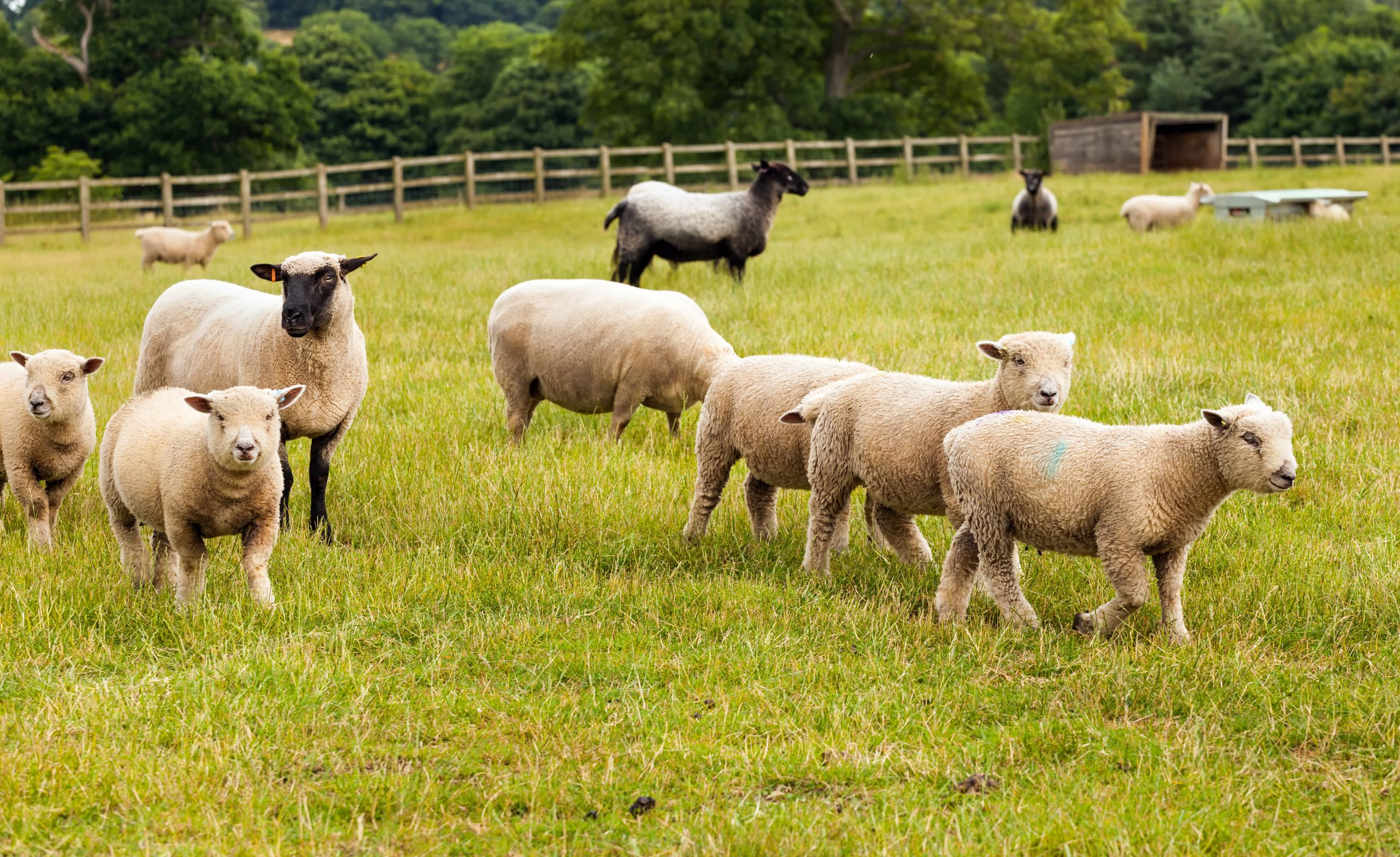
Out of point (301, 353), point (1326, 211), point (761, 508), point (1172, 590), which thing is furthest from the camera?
point (1326, 211)

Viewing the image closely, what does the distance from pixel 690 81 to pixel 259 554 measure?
4068 cm

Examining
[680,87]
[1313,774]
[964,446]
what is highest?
[680,87]

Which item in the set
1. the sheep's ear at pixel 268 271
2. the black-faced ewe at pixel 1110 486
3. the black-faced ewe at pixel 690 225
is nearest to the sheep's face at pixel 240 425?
the sheep's ear at pixel 268 271

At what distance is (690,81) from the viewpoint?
43.6m

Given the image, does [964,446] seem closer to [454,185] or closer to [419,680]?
[419,680]

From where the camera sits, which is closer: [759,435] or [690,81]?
[759,435]

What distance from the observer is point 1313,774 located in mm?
3535

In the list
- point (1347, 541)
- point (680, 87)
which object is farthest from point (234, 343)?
point (680, 87)

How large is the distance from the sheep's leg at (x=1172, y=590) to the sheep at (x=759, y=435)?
1537mm

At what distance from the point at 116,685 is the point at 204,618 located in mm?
561

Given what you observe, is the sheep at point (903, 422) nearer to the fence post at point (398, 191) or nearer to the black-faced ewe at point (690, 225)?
the black-faced ewe at point (690, 225)

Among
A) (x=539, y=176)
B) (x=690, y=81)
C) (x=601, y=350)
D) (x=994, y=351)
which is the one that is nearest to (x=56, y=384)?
(x=601, y=350)

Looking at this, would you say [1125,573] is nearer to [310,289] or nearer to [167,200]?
[310,289]

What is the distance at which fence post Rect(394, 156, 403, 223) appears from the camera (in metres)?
29.0
